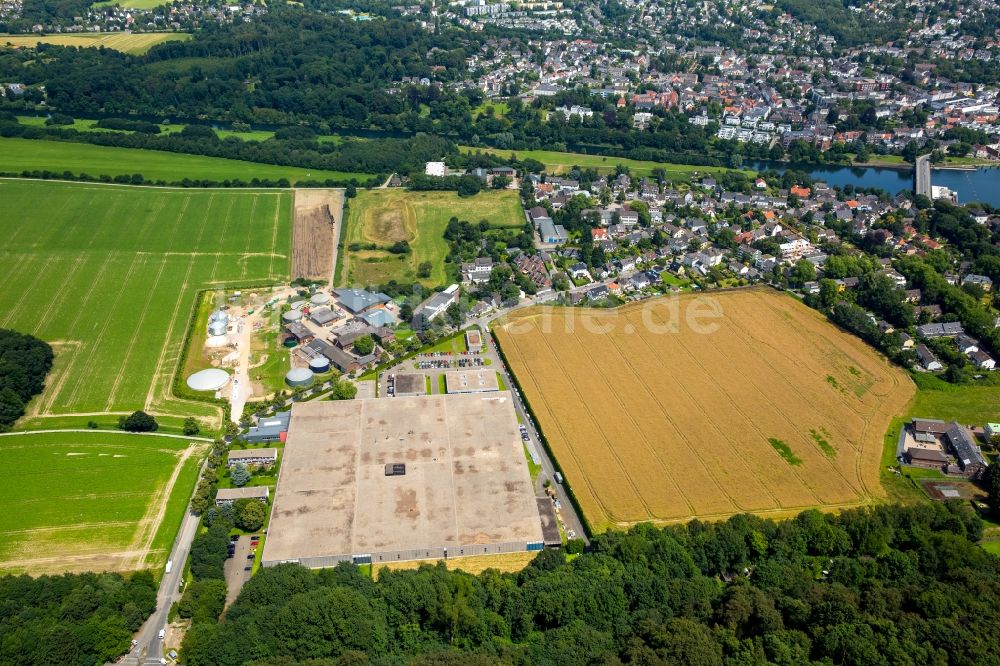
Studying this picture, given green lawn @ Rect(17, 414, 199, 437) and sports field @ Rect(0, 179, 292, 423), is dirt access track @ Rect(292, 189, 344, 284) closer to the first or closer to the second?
sports field @ Rect(0, 179, 292, 423)

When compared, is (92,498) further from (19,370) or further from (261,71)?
(261,71)

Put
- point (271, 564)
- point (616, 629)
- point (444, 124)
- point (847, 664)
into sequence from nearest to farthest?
point (847, 664)
point (616, 629)
point (271, 564)
point (444, 124)

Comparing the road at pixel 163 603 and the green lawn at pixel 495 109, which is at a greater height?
the green lawn at pixel 495 109

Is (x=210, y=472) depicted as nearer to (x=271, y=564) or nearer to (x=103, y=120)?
(x=271, y=564)

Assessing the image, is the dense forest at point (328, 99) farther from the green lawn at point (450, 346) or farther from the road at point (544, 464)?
the road at point (544, 464)

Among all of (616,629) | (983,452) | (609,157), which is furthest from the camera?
(609,157)

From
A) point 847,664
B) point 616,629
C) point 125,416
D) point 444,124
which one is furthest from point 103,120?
point 847,664

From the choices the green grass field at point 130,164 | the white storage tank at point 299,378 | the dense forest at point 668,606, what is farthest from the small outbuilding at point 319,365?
the green grass field at point 130,164
